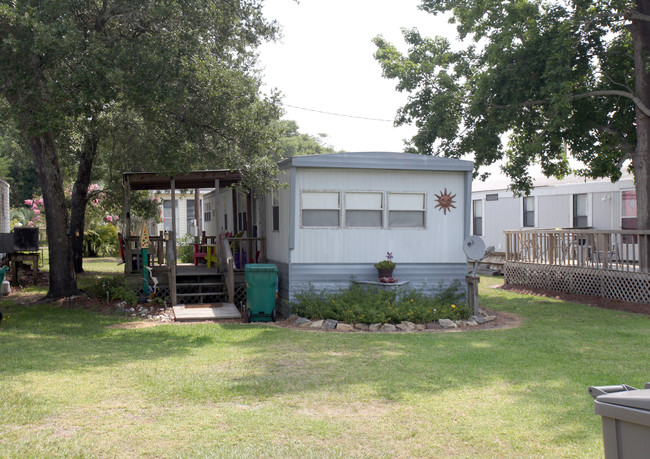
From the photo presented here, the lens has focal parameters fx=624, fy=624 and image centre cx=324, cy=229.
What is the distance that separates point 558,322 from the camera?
35.9 feet

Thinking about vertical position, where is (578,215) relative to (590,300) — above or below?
above

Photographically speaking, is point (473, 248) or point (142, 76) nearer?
point (142, 76)

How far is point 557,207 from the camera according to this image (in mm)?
19734

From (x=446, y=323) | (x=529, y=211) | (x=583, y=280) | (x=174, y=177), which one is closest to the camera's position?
(x=446, y=323)

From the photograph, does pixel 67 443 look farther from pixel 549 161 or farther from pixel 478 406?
pixel 549 161

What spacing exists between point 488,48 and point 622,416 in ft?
41.4

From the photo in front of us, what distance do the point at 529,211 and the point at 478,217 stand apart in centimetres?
274

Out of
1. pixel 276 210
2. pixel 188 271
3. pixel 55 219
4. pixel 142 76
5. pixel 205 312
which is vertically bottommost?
pixel 205 312

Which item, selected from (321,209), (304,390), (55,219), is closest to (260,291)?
(321,209)

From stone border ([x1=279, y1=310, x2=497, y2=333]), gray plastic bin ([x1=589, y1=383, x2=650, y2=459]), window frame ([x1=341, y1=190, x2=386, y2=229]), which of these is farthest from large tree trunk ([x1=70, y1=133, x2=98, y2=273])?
gray plastic bin ([x1=589, y1=383, x2=650, y2=459])

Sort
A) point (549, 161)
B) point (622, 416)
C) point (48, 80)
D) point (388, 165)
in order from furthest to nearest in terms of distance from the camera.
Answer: point (549, 161) → point (388, 165) → point (48, 80) → point (622, 416)

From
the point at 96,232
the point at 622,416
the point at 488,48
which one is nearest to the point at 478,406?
the point at 622,416

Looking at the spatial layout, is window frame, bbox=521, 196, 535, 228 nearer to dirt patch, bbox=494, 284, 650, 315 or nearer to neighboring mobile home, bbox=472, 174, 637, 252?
neighboring mobile home, bbox=472, 174, 637, 252

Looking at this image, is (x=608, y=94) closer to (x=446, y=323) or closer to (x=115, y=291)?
(x=446, y=323)
